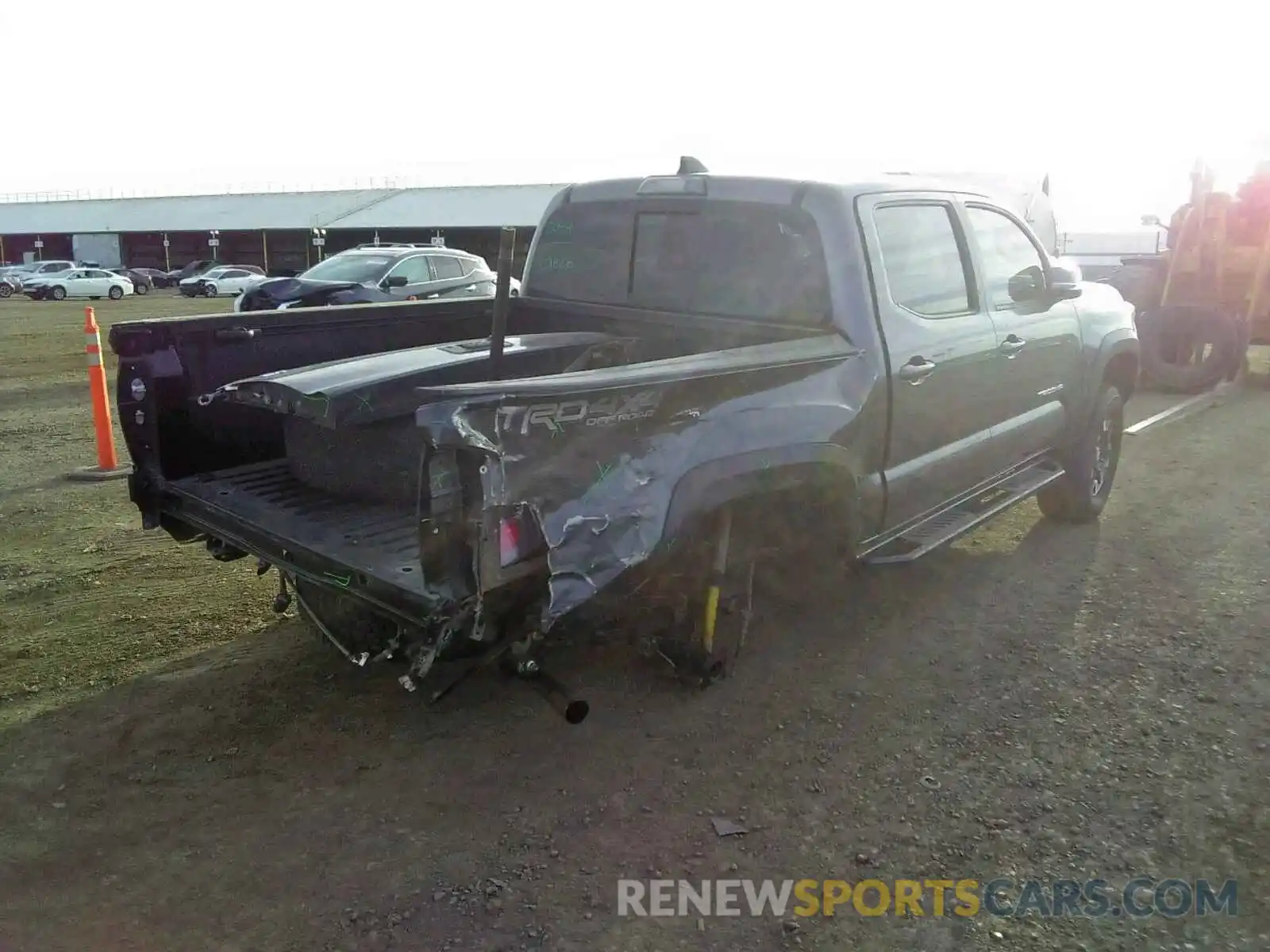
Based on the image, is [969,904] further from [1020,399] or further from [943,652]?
[1020,399]

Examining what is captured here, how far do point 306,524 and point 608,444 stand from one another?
1.28 metres

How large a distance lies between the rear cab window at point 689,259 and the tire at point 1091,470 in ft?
8.66

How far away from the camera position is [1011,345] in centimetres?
522

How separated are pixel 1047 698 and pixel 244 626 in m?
3.51

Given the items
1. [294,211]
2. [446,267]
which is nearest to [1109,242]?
[446,267]

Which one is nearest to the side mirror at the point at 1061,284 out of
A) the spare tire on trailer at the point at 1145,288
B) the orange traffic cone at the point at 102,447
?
the orange traffic cone at the point at 102,447

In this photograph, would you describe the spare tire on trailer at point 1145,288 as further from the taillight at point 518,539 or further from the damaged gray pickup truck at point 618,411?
the taillight at point 518,539

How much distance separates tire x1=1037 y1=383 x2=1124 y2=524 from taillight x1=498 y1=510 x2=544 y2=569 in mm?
4111

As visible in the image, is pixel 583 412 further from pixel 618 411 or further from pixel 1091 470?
pixel 1091 470

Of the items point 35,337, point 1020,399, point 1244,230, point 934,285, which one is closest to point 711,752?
point 934,285

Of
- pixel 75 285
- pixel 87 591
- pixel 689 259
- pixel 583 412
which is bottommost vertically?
pixel 75 285

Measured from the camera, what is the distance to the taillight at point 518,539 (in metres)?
3.00

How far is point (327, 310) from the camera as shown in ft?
15.2

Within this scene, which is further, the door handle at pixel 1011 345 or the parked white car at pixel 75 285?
the parked white car at pixel 75 285
